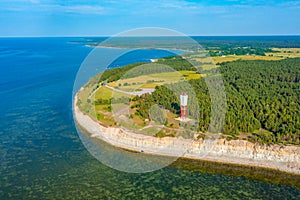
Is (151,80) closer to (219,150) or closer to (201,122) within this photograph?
(201,122)

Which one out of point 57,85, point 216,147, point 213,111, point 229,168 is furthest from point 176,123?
point 57,85

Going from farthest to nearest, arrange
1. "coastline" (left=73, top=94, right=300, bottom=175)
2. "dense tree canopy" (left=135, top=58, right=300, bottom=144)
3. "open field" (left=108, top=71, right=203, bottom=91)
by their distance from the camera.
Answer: "open field" (left=108, top=71, right=203, bottom=91), "dense tree canopy" (left=135, top=58, right=300, bottom=144), "coastline" (left=73, top=94, right=300, bottom=175)

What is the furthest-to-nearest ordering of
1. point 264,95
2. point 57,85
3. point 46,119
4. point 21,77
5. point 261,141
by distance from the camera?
point 21,77, point 57,85, point 264,95, point 46,119, point 261,141

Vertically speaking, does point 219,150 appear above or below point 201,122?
below

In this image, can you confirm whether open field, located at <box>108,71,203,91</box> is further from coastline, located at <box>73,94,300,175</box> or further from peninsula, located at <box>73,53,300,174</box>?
coastline, located at <box>73,94,300,175</box>

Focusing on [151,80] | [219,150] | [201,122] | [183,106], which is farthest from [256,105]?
[151,80]

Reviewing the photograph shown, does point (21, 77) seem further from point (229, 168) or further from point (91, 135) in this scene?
point (229, 168)

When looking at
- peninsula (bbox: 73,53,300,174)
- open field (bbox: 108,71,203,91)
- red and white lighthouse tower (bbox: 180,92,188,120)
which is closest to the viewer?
peninsula (bbox: 73,53,300,174)

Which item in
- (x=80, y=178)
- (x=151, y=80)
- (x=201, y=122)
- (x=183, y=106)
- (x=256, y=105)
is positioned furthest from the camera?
(x=151, y=80)

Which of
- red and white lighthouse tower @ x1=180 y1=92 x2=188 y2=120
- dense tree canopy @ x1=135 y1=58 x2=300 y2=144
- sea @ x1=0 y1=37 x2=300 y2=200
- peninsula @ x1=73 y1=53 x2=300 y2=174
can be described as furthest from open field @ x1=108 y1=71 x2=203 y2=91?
sea @ x1=0 y1=37 x2=300 y2=200
